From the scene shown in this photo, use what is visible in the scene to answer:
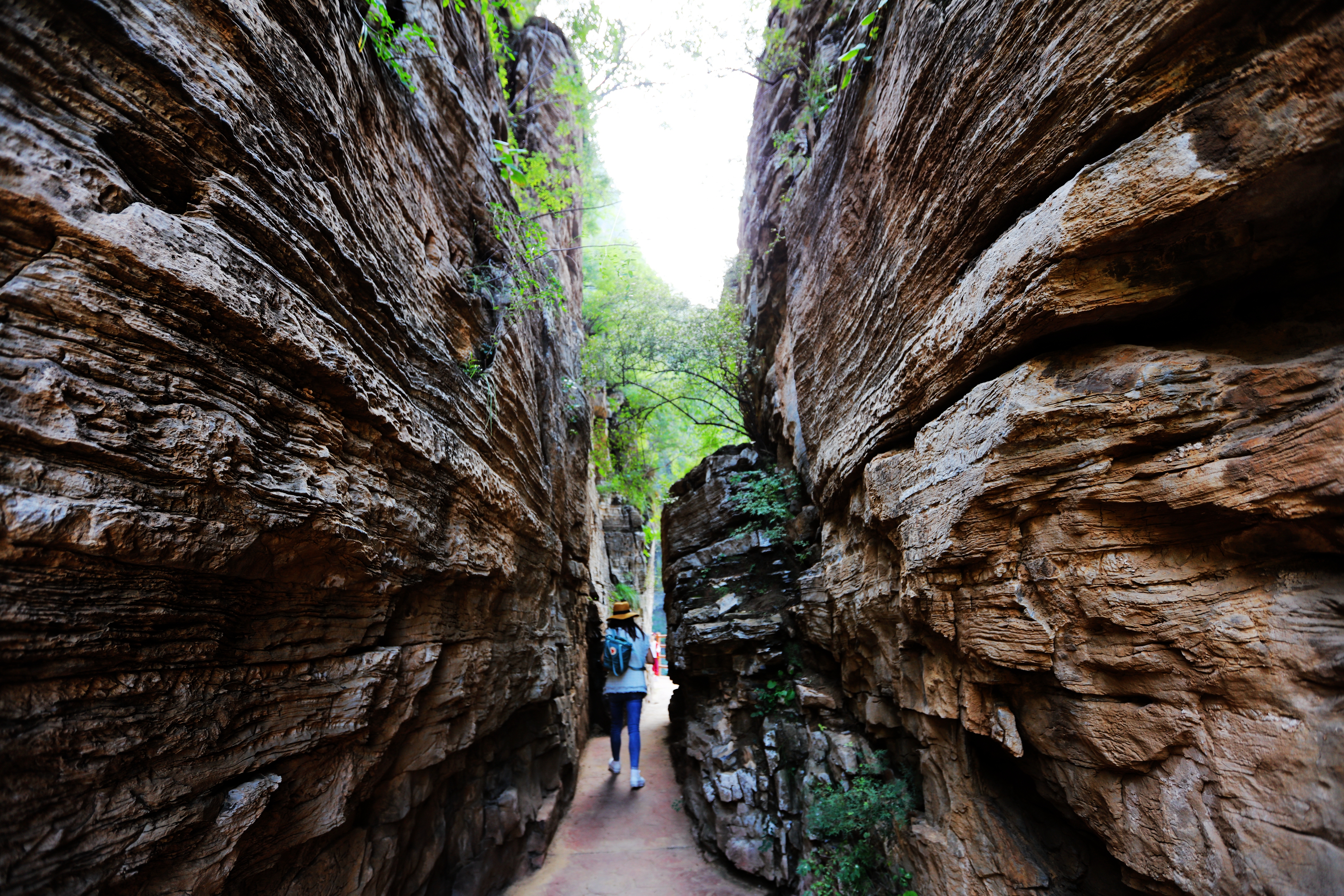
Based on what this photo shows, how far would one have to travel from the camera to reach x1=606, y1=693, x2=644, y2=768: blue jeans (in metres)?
8.80

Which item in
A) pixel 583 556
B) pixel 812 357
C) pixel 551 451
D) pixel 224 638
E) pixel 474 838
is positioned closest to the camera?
pixel 224 638

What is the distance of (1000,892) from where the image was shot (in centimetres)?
347

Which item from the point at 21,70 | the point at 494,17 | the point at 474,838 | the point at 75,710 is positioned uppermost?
the point at 494,17

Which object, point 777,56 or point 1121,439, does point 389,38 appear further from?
point 777,56

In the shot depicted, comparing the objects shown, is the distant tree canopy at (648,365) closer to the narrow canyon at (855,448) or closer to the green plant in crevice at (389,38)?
the narrow canyon at (855,448)

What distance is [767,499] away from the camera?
843cm

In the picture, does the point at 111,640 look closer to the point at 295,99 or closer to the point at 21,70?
the point at 21,70

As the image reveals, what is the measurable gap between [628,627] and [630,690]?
3.42 ft

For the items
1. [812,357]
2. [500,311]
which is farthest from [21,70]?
[812,357]

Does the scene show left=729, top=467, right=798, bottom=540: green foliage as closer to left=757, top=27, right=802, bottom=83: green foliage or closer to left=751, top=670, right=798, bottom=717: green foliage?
left=751, top=670, right=798, bottom=717: green foliage

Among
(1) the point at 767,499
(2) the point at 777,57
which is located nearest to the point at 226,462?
(1) the point at 767,499

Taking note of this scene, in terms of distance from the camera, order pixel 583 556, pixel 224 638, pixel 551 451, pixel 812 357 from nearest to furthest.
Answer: pixel 224 638, pixel 812 357, pixel 551 451, pixel 583 556

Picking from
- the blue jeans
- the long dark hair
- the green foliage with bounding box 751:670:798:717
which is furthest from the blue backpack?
the green foliage with bounding box 751:670:798:717

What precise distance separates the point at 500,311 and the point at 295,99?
2.92m
